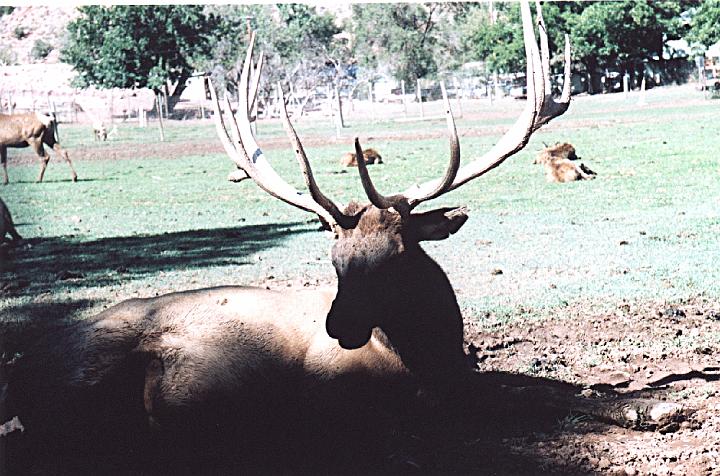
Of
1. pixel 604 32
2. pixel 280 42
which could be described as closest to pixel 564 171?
pixel 280 42

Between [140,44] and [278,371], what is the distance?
2576 cm

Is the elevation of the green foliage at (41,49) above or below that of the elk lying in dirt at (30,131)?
above

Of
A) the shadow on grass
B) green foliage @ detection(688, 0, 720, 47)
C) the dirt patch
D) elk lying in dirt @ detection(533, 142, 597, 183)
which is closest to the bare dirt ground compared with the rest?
the dirt patch

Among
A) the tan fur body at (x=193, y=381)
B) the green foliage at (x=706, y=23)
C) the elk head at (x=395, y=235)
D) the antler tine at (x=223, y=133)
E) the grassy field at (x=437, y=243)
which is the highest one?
the green foliage at (x=706, y=23)

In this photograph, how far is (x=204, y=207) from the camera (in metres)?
13.6

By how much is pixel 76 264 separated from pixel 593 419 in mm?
6197

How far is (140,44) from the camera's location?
28531 millimetres

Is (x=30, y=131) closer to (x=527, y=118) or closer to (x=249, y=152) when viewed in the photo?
(x=249, y=152)

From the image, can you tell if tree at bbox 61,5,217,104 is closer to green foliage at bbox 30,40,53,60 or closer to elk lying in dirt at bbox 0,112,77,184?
green foliage at bbox 30,40,53,60

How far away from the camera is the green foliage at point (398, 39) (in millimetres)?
46781

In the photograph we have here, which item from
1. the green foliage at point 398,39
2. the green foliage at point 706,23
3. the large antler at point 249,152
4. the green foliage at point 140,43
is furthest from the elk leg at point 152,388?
the green foliage at point 398,39

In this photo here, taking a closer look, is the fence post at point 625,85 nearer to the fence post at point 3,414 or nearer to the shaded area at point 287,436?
the shaded area at point 287,436

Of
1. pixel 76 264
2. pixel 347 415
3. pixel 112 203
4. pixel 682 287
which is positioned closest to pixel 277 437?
pixel 347 415

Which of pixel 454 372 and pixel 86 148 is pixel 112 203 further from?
pixel 86 148
